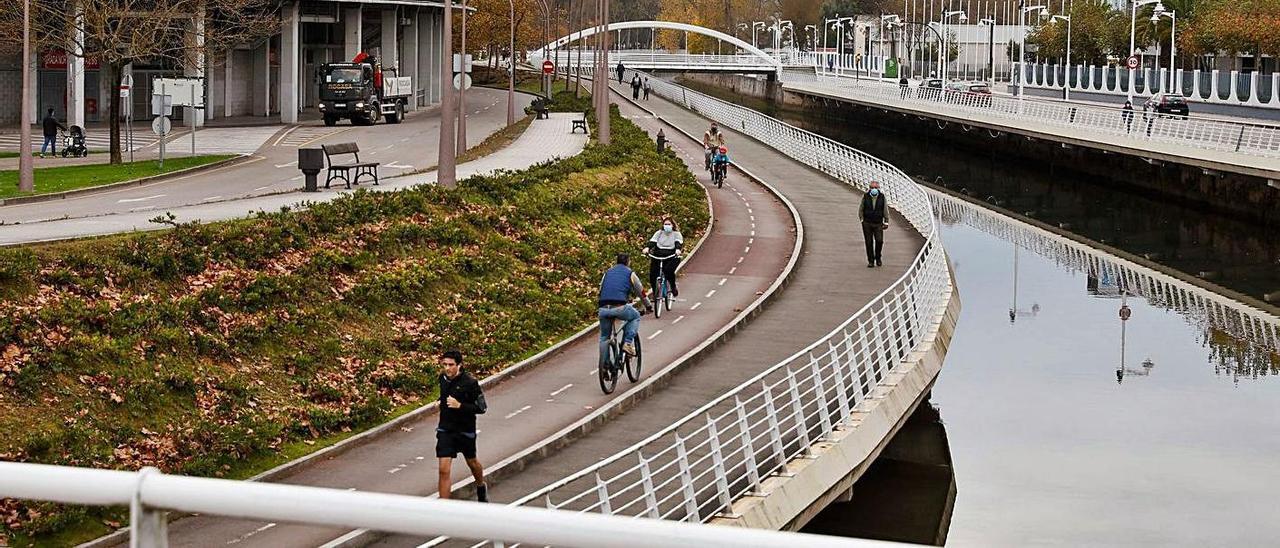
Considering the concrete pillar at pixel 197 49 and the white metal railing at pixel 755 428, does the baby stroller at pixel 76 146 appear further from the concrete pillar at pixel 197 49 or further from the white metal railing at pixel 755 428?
the white metal railing at pixel 755 428

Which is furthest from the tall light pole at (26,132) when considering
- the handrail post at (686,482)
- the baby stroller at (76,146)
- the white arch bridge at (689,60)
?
the white arch bridge at (689,60)

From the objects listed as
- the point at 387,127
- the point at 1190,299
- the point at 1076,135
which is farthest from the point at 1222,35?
the point at 1190,299

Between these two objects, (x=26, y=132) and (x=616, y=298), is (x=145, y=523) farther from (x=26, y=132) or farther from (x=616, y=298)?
(x=26, y=132)

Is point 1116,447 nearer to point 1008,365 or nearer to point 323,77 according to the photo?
point 1008,365

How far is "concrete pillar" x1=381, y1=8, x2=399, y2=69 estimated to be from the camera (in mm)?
94000

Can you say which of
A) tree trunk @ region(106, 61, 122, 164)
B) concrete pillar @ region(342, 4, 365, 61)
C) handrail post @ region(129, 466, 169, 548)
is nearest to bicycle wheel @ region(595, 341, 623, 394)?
handrail post @ region(129, 466, 169, 548)

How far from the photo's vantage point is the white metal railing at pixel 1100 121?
187 feet

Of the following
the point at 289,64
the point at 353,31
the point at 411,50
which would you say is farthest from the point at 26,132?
the point at 411,50

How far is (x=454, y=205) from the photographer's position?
3678 centimetres

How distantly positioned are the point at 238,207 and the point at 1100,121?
4626 cm

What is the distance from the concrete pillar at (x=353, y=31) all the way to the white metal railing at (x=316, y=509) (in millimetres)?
87466

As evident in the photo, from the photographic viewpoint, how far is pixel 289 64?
273 ft

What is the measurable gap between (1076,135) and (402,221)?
136 feet

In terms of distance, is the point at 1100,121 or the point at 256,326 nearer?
the point at 256,326
